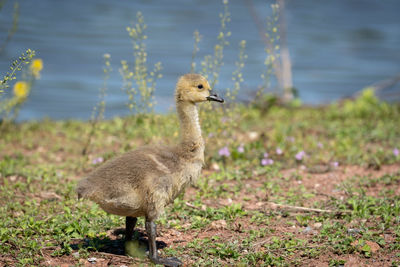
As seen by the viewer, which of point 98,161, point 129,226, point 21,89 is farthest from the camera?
point 21,89

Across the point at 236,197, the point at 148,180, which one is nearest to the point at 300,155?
the point at 236,197

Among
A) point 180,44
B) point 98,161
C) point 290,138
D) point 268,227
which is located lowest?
point 268,227

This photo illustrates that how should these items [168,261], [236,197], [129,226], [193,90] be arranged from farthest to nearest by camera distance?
[236,197]
[193,90]
[129,226]
[168,261]

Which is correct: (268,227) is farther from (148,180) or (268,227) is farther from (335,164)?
(335,164)

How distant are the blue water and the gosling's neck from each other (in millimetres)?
5558

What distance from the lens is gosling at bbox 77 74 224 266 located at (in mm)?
5387

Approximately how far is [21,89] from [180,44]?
10334 mm

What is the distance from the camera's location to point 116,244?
5.94m

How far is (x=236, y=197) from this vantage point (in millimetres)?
7289

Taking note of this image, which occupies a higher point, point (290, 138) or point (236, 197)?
point (290, 138)

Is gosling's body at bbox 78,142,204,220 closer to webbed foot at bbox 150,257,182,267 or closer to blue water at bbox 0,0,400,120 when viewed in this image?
webbed foot at bbox 150,257,182,267

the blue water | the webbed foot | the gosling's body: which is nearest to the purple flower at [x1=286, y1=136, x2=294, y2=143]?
the blue water

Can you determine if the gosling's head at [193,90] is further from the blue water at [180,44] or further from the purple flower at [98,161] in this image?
the blue water at [180,44]

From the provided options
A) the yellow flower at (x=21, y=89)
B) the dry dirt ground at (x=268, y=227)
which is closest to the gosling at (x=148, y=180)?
the dry dirt ground at (x=268, y=227)
